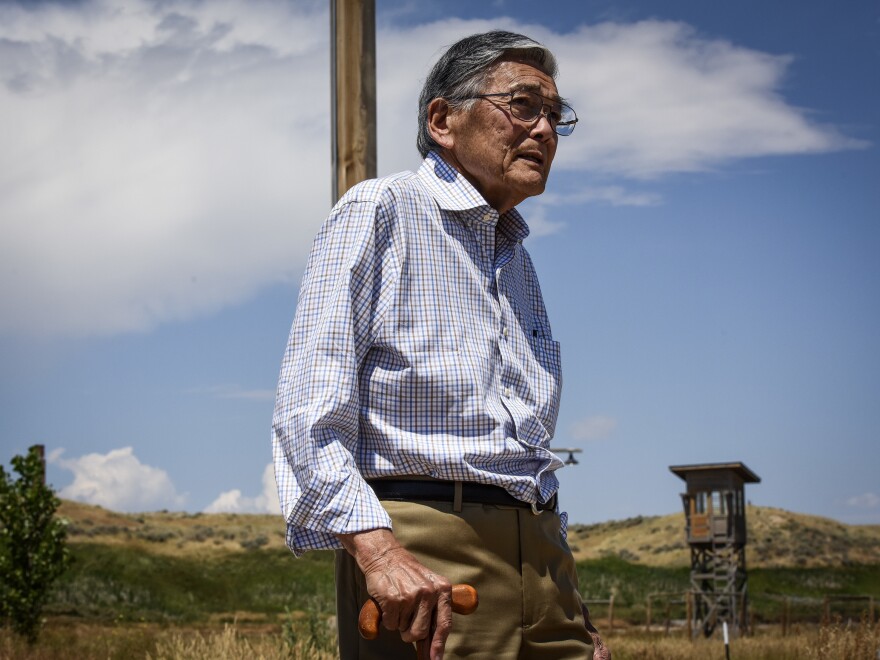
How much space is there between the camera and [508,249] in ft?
8.71

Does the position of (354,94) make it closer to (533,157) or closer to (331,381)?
(533,157)

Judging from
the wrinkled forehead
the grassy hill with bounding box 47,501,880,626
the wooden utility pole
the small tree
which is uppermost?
the wooden utility pole

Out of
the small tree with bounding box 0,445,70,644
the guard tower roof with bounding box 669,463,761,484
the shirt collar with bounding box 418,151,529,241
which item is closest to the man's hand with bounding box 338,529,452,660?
the shirt collar with bounding box 418,151,529,241

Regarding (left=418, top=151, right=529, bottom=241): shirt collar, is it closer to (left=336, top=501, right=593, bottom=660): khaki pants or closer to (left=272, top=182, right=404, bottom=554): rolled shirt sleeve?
(left=272, top=182, right=404, bottom=554): rolled shirt sleeve

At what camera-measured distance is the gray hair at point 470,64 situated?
2588 mm

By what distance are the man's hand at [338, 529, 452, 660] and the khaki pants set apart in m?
0.19

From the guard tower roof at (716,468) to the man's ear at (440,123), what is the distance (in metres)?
20.5

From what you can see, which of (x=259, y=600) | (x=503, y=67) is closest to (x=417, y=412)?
(x=503, y=67)

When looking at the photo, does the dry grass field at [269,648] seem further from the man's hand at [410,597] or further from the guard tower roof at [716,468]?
the guard tower roof at [716,468]

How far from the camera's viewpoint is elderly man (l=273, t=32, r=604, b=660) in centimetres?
203

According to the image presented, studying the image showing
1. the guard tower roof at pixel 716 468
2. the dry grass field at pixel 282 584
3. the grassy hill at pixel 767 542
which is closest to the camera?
the dry grass field at pixel 282 584

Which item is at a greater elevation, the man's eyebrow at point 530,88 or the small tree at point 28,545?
the man's eyebrow at point 530,88

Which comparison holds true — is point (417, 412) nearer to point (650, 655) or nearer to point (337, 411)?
point (337, 411)

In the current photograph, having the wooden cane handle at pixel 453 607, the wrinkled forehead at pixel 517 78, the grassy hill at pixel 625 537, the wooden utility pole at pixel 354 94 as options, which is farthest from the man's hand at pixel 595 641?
the grassy hill at pixel 625 537
